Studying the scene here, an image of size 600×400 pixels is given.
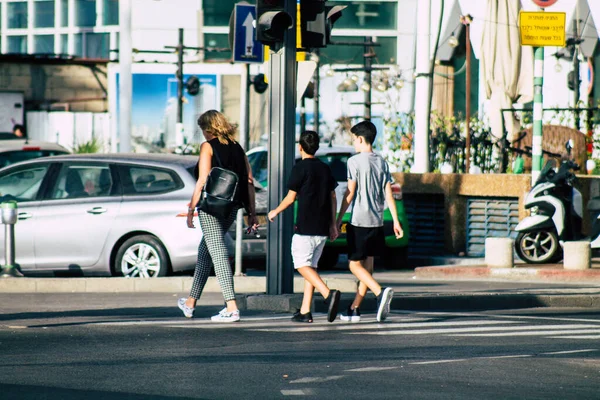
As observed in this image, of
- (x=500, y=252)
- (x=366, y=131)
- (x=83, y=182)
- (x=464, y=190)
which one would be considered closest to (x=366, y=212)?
(x=366, y=131)

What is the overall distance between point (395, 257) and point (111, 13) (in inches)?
1775

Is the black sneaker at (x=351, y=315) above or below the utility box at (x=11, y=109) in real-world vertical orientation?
below

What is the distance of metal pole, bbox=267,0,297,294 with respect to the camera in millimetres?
11062

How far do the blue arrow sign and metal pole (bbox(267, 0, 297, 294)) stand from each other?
1870 millimetres

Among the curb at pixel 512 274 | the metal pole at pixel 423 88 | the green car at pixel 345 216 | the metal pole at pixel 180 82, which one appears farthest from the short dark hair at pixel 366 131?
the metal pole at pixel 180 82

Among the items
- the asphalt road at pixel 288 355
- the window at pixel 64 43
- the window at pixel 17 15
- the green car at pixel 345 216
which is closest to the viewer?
the asphalt road at pixel 288 355

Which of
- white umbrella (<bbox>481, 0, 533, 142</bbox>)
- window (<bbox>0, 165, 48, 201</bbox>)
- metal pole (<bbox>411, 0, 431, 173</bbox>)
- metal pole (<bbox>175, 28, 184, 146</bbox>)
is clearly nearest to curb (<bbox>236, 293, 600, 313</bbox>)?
window (<bbox>0, 165, 48, 201</bbox>)

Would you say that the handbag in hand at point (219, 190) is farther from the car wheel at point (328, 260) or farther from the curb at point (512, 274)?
the car wheel at point (328, 260)

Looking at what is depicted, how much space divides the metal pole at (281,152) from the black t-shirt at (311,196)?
31.3 inches

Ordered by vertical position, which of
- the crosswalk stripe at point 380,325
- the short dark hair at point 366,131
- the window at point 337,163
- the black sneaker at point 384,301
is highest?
the short dark hair at point 366,131

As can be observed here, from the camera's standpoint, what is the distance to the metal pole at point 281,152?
36.3 ft

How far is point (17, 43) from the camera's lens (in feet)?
208

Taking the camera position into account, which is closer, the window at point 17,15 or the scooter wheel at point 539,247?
the scooter wheel at point 539,247

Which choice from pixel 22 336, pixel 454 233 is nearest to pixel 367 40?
pixel 454 233
